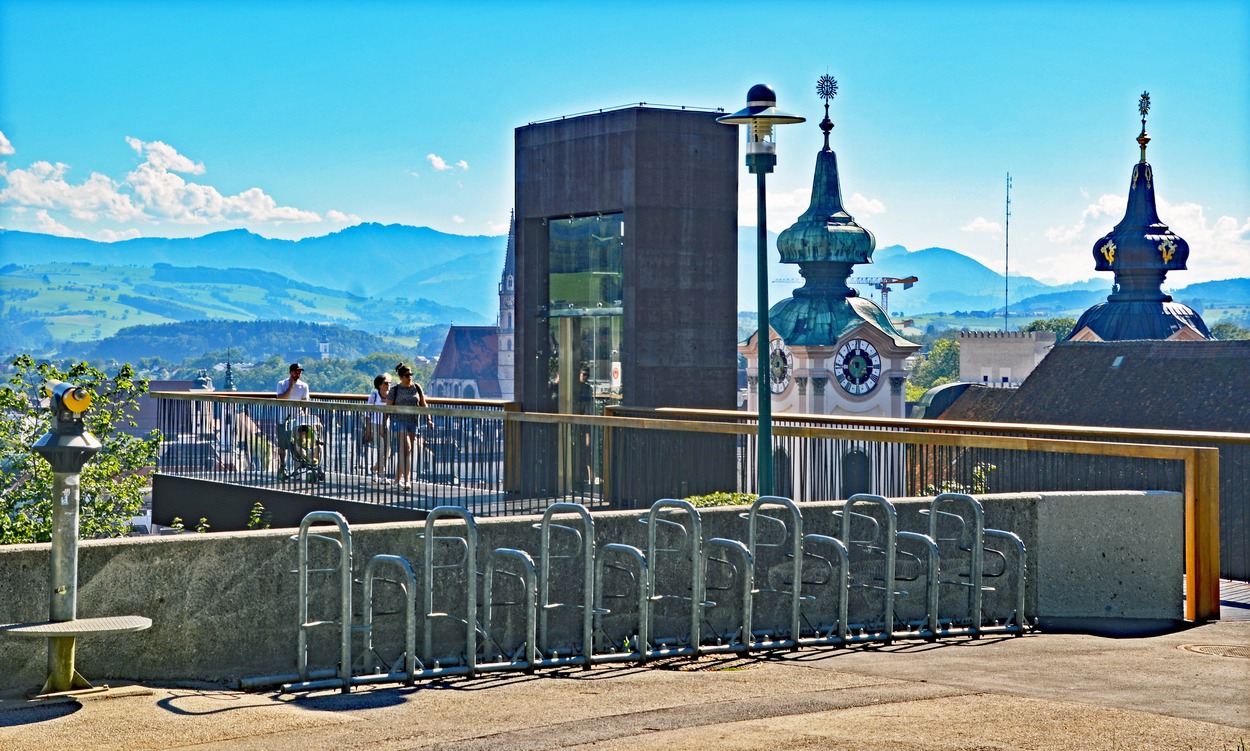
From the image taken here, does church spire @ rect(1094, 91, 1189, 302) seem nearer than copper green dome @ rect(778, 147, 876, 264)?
No

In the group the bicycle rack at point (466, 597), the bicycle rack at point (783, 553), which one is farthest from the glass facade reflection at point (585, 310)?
the bicycle rack at point (466, 597)

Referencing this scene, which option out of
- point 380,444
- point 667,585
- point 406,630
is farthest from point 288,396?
point 406,630

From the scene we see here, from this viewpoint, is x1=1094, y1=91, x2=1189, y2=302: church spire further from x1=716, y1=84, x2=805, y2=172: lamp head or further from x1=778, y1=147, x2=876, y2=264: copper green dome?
x1=716, y1=84, x2=805, y2=172: lamp head

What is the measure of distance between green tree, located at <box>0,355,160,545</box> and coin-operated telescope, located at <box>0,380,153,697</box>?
12.4m

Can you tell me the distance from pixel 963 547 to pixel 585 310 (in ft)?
35.0

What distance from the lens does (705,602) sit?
10117mm

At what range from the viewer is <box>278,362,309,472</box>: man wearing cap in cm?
2156

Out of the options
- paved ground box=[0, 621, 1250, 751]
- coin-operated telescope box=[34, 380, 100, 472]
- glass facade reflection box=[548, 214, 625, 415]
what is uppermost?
glass facade reflection box=[548, 214, 625, 415]

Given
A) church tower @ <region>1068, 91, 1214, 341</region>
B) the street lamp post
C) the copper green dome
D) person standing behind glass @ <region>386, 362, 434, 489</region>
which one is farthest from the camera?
church tower @ <region>1068, 91, 1214, 341</region>

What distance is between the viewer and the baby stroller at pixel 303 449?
21125 millimetres

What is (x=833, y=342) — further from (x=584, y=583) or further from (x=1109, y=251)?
(x=584, y=583)

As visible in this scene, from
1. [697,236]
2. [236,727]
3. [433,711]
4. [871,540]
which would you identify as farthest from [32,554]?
[697,236]

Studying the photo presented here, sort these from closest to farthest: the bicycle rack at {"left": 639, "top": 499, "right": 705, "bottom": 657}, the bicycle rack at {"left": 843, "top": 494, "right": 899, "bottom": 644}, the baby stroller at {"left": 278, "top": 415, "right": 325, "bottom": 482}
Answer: the bicycle rack at {"left": 639, "top": 499, "right": 705, "bottom": 657}, the bicycle rack at {"left": 843, "top": 494, "right": 899, "bottom": 644}, the baby stroller at {"left": 278, "top": 415, "right": 325, "bottom": 482}

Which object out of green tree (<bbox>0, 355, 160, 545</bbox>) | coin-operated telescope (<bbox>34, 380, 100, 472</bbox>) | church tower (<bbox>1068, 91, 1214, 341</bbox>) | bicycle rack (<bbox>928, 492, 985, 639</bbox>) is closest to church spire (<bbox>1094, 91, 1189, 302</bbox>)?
church tower (<bbox>1068, 91, 1214, 341</bbox>)
